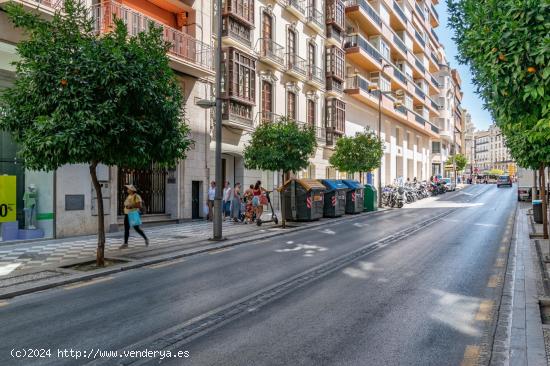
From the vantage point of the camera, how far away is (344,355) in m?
4.54

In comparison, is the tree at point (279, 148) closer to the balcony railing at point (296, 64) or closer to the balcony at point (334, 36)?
the balcony railing at point (296, 64)

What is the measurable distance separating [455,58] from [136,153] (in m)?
6.74

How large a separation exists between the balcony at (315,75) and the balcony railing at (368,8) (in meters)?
8.42

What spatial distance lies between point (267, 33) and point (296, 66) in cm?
303

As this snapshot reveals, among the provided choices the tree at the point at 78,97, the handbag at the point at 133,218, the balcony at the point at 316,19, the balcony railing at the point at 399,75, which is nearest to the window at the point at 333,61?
the balcony at the point at 316,19

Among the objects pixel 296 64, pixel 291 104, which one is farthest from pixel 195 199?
pixel 296 64

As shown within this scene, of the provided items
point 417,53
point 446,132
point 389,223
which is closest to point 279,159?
point 389,223

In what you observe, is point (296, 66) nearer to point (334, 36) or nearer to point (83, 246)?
point (334, 36)

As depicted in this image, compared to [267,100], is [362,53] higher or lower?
higher

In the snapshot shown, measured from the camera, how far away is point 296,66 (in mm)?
27391

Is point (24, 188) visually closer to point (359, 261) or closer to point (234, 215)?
point (234, 215)

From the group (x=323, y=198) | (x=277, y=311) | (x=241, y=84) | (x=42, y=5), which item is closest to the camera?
(x=277, y=311)

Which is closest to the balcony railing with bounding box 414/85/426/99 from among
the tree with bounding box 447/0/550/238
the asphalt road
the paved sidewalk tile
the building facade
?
the building facade

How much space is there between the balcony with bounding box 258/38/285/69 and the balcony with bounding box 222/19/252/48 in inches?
51.7
